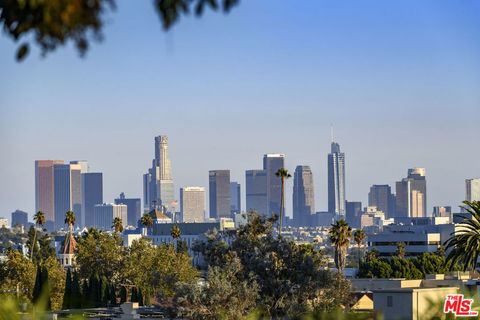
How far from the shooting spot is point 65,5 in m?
10.1

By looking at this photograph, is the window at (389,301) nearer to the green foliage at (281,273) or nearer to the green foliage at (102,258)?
the green foliage at (281,273)

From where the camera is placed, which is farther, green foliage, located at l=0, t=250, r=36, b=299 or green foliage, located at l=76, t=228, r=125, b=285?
green foliage, located at l=76, t=228, r=125, b=285

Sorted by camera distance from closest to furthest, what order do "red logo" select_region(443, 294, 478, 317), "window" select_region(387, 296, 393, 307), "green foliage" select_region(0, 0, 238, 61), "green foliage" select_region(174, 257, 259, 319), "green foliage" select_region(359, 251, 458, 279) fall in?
1. "green foliage" select_region(0, 0, 238, 61)
2. "red logo" select_region(443, 294, 478, 317)
3. "window" select_region(387, 296, 393, 307)
4. "green foliage" select_region(174, 257, 259, 319)
5. "green foliage" select_region(359, 251, 458, 279)

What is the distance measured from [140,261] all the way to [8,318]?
395ft

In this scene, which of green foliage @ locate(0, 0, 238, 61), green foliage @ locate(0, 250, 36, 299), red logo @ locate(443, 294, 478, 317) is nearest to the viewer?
green foliage @ locate(0, 0, 238, 61)

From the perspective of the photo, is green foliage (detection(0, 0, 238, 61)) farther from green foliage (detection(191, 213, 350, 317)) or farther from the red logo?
green foliage (detection(191, 213, 350, 317))

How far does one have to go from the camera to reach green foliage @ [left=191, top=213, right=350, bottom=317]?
230ft

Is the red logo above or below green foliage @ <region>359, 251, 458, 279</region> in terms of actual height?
above

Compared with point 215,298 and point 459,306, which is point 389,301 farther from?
point 459,306

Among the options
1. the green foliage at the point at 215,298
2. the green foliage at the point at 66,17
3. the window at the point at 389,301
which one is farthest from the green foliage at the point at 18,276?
the green foliage at the point at 66,17

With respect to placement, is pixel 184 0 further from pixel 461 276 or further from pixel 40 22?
pixel 461 276

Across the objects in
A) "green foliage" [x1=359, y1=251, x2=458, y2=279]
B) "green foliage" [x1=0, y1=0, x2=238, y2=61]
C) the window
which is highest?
"green foliage" [x1=0, y1=0, x2=238, y2=61]

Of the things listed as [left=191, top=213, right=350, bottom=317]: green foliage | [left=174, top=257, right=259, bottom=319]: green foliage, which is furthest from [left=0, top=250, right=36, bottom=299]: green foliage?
[left=174, top=257, right=259, bottom=319]: green foliage

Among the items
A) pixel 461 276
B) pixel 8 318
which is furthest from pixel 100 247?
A: pixel 8 318
